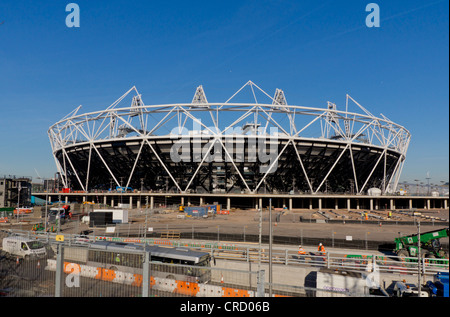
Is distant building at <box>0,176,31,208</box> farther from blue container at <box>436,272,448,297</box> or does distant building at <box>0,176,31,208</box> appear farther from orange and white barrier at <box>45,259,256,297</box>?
blue container at <box>436,272,448,297</box>

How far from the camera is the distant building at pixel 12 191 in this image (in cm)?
7475

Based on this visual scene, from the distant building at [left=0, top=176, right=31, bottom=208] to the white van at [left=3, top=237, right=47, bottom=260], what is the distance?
6111cm

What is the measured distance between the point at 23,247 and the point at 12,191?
7202 centimetres

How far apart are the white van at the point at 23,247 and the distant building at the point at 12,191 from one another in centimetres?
6111

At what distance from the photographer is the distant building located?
74.8 metres

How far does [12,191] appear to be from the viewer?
256 feet

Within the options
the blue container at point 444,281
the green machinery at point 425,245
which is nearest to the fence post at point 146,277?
the blue container at point 444,281

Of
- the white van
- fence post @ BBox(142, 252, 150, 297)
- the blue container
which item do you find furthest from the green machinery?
the white van

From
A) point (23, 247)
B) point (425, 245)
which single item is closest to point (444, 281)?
point (425, 245)

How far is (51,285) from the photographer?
10.6 metres

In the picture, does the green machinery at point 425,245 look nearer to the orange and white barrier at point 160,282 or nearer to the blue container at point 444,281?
the blue container at point 444,281

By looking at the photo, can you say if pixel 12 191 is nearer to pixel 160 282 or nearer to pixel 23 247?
pixel 23 247
